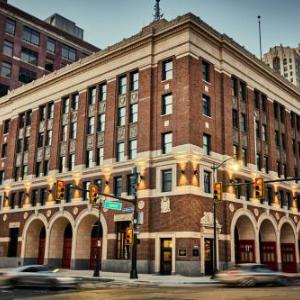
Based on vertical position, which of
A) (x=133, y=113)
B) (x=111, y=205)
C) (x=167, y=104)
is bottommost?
(x=111, y=205)

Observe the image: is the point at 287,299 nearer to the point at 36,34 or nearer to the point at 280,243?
the point at 280,243

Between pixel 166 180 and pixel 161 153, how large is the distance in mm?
2595

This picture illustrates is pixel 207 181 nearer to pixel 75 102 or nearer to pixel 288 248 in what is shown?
pixel 288 248

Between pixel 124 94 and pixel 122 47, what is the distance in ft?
16.2

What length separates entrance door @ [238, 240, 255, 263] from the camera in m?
41.7

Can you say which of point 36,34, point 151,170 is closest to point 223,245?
point 151,170

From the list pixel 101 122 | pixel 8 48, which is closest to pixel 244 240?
pixel 101 122

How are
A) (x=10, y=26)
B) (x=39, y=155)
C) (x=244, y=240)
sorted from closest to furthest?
1. (x=244, y=240)
2. (x=39, y=155)
3. (x=10, y=26)

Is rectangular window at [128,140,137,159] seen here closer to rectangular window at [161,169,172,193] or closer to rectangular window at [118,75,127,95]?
rectangular window at [161,169,172,193]

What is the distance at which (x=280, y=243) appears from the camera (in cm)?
4759

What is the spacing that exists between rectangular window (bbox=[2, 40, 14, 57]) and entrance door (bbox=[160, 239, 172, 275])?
49931 millimetres

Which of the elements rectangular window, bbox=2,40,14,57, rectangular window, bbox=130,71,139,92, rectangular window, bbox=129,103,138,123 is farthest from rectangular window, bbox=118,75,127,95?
rectangular window, bbox=2,40,14,57

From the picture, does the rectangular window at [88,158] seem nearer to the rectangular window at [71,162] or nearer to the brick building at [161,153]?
the brick building at [161,153]

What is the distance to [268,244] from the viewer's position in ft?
148
